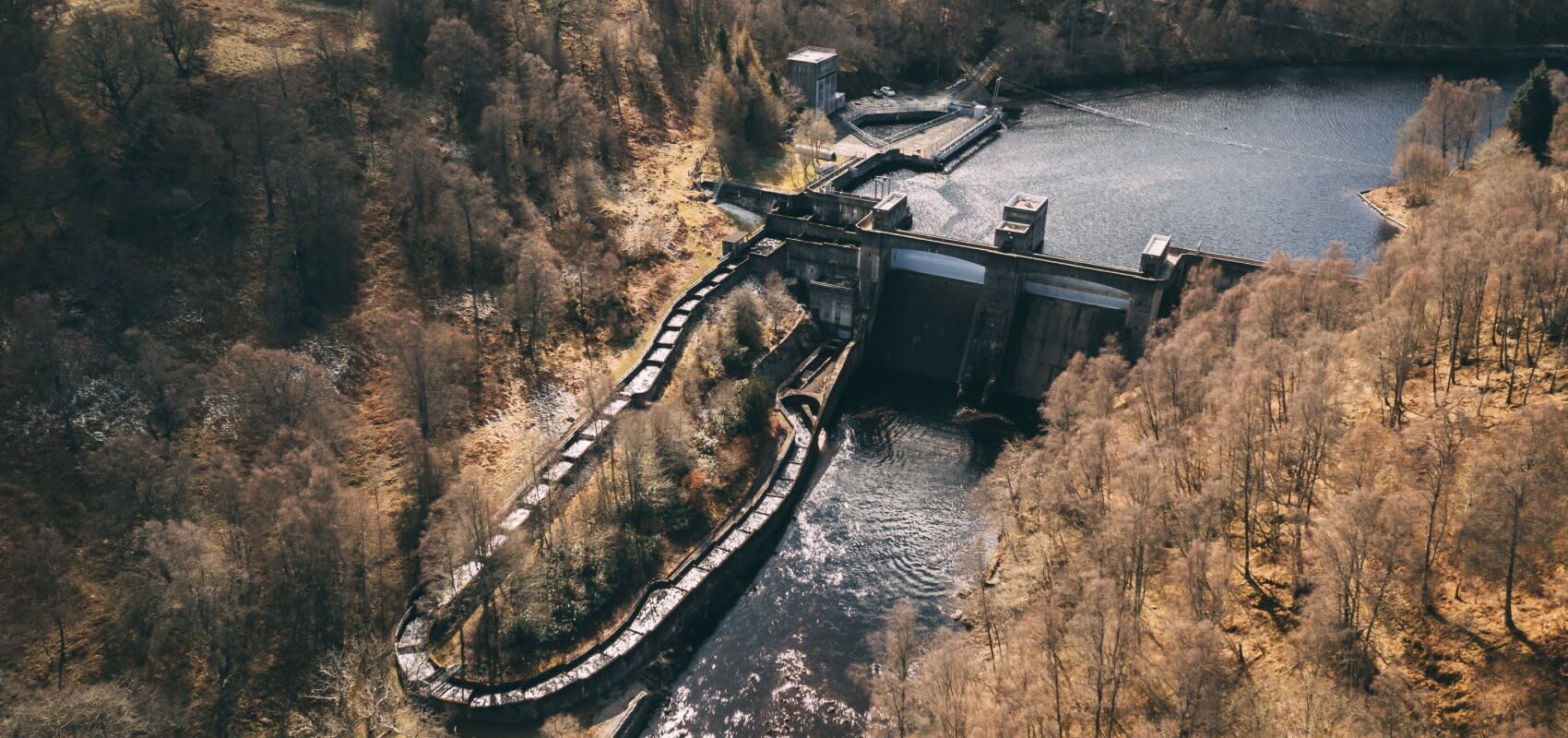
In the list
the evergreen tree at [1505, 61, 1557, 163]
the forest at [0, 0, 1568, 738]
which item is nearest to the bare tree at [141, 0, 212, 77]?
the forest at [0, 0, 1568, 738]

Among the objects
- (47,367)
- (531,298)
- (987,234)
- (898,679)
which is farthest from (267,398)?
(987,234)

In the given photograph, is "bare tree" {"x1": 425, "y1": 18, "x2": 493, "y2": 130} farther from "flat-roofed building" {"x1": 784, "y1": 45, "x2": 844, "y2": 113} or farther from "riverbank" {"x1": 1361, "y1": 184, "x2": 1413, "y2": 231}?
"riverbank" {"x1": 1361, "y1": 184, "x2": 1413, "y2": 231}

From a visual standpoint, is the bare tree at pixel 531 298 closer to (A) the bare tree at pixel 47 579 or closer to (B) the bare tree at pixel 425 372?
(B) the bare tree at pixel 425 372

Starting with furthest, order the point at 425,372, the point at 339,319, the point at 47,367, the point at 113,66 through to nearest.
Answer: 1. the point at 113,66
2. the point at 339,319
3. the point at 425,372
4. the point at 47,367

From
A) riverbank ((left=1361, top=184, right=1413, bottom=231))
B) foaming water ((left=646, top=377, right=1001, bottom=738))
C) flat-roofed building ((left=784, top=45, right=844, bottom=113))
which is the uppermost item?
flat-roofed building ((left=784, top=45, right=844, bottom=113))

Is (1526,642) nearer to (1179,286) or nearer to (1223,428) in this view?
(1223,428)

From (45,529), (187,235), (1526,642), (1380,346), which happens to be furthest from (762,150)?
(1526,642)

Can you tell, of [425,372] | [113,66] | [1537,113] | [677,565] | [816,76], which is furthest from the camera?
[816,76]

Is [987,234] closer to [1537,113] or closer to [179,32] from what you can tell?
[1537,113]
